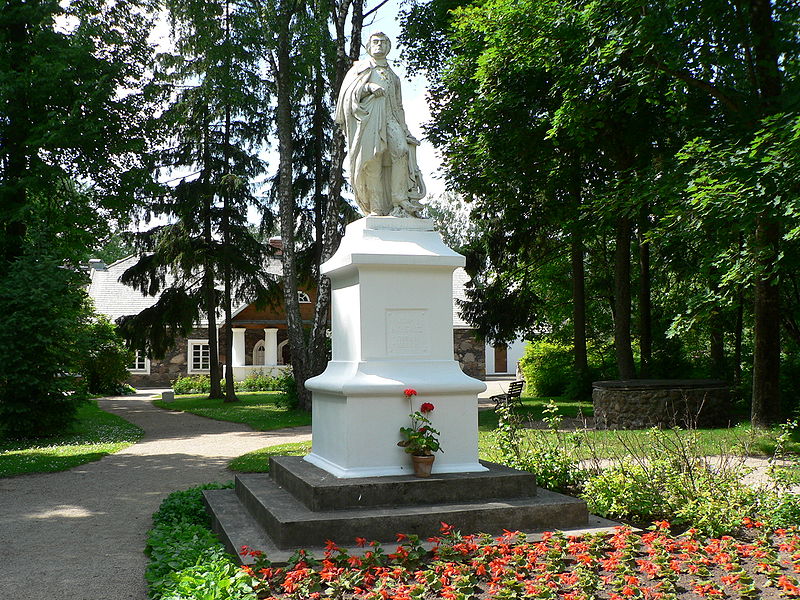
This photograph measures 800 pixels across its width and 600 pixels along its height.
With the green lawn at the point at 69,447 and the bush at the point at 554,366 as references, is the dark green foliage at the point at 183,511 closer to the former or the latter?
the green lawn at the point at 69,447

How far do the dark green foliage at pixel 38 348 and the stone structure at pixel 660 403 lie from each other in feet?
36.2

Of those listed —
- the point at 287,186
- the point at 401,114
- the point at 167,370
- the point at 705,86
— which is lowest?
the point at 167,370

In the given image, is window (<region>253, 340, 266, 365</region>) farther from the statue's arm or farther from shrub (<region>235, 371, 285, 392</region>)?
the statue's arm

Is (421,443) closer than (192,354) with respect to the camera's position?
Yes

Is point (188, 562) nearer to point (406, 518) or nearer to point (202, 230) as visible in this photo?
point (406, 518)

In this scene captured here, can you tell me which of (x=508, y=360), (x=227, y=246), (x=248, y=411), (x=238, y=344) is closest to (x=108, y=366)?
(x=238, y=344)

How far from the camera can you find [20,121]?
16.2 m

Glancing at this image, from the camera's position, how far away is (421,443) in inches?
230

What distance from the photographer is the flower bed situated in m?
4.20

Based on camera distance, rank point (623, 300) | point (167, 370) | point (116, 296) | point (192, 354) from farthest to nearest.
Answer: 1. point (116, 296)
2. point (167, 370)
3. point (192, 354)
4. point (623, 300)

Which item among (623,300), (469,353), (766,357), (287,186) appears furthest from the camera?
(469,353)

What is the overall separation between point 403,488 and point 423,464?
30 centimetres

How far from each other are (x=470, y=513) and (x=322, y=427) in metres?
1.75

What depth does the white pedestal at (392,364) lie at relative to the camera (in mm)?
5980
